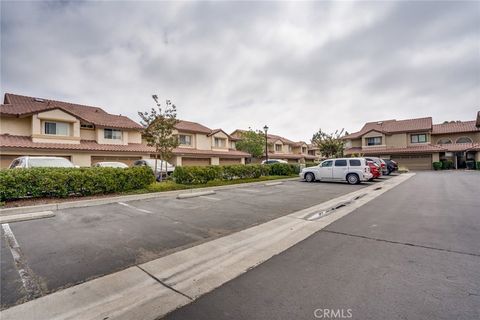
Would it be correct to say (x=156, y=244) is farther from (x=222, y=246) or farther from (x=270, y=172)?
(x=270, y=172)

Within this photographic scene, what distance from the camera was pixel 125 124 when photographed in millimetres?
25156

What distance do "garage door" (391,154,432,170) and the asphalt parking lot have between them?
3682 cm

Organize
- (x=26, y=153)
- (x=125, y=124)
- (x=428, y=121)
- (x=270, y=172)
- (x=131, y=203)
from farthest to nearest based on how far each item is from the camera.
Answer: (x=428, y=121) < (x=125, y=124) < (x=270, y=172) < (x=26, y=153) < (x=131, y=203)

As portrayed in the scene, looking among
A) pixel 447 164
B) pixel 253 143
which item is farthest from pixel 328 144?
pixel 447 164

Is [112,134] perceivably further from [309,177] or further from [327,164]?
[327,164]

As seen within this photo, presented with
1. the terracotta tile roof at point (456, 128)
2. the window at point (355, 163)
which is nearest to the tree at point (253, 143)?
the window at point (355, 163)

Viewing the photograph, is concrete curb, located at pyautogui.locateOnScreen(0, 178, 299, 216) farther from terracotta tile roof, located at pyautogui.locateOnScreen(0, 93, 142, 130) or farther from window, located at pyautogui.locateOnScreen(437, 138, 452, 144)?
window, located at pyautogui.locateOnScreen(437, 138, 452, 144)

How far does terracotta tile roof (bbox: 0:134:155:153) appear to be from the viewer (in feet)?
57.6

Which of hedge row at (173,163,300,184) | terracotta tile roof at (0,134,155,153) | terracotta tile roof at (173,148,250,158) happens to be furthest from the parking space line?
terracotta tile roof at (173,148,250,158)

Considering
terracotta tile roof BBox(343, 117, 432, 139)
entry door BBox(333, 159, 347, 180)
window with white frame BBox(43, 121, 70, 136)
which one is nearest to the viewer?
entry door BBox(333, 159, 347, 180)

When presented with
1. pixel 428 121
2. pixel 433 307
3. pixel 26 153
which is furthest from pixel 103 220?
pixel 428 121

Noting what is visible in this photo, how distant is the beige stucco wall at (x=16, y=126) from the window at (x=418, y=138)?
4962 cm

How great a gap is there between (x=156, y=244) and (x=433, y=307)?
15.1 ft

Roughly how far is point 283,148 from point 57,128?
39259 millimetres
